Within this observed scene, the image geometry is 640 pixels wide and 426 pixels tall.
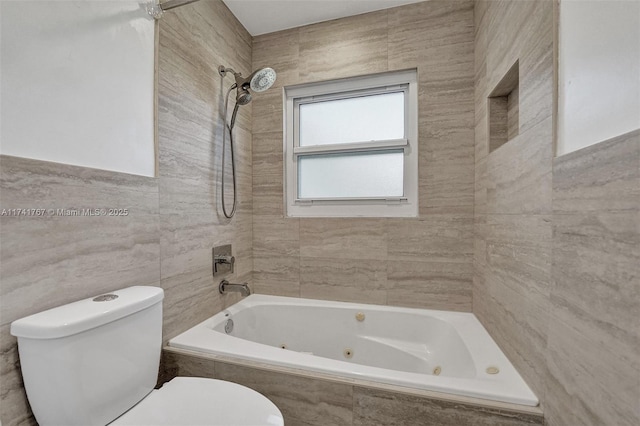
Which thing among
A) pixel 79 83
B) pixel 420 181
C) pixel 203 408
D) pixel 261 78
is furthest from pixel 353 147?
pixel 203 408

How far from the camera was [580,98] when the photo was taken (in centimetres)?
73

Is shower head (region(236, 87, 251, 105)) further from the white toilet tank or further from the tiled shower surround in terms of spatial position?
the white toilet tank

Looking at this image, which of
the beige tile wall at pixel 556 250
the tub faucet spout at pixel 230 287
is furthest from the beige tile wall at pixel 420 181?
the tub faucet spout at pixel 230 287

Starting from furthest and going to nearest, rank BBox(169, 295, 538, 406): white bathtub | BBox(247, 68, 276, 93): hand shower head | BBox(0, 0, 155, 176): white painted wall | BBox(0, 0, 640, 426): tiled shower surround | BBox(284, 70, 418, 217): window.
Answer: BBox(284, 70, 418, 217): window, BBox(247, 68, 276, 93): hand shower head, BBox(169, 295, 538, 406): white bathtub, BBox(0, 0, 155, 176): white painted wall, BBox(0, 0, 640, 426): tiled shower surround

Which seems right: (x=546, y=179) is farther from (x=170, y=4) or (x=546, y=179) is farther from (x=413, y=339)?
(x=170, y=4)

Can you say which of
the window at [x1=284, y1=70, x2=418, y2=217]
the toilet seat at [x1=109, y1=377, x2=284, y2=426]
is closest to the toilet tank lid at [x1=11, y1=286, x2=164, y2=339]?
the toilet seat at [x1=109, y1=377, x2=284, y2=426]

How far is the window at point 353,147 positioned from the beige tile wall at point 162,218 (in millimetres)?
384

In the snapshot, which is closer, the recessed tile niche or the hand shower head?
the recessed tile niche

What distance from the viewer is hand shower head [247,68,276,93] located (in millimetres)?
1560

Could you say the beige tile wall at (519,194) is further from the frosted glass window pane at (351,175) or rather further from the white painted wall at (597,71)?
the frosted glass window pane at (351,175)

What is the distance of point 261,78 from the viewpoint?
1.59 m

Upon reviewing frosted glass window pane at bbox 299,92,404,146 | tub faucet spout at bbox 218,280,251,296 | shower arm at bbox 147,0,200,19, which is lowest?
tub faucet spout at bbox 218,280,251,296

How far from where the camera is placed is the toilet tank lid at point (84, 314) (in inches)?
29.4

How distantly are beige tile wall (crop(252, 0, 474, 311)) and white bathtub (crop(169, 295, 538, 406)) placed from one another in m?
0.12
